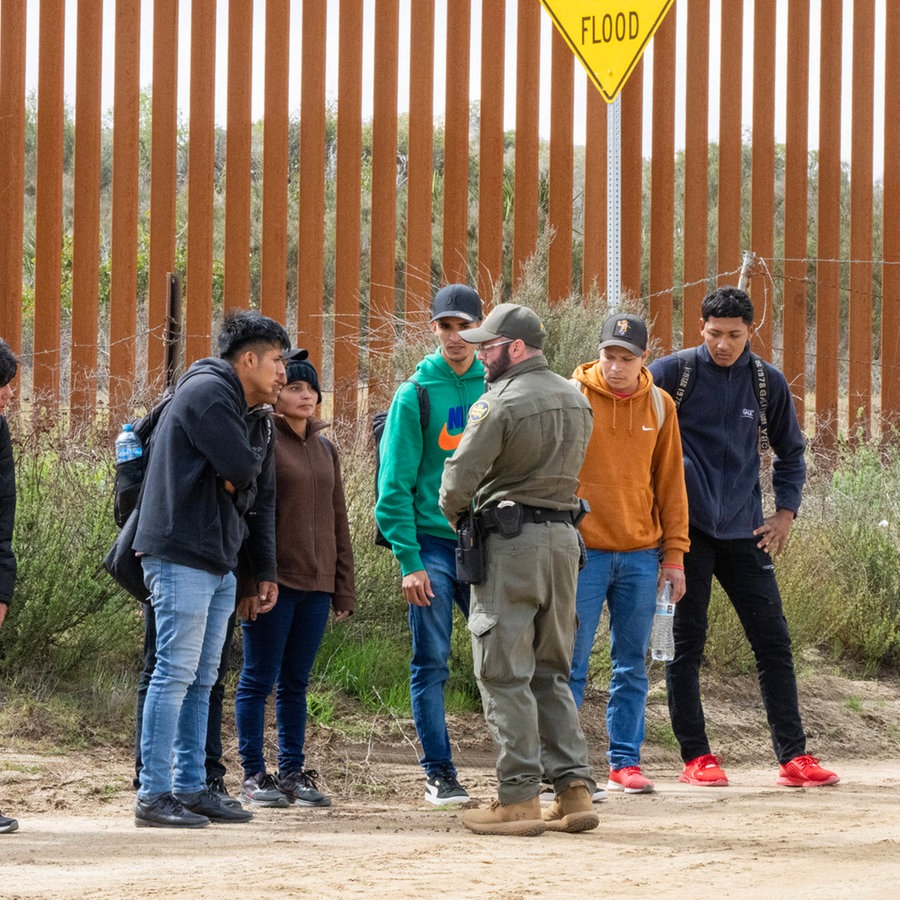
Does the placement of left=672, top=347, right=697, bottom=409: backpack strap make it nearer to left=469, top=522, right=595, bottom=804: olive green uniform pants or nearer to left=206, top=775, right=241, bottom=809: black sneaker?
left=469, top=522, right=595, bottom=804: olive green uniform pants

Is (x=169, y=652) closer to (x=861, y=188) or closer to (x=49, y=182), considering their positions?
(x=49, y=182)

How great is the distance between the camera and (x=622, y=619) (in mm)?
5770

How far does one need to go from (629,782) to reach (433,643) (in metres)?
1.08

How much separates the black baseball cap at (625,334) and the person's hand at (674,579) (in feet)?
2.86

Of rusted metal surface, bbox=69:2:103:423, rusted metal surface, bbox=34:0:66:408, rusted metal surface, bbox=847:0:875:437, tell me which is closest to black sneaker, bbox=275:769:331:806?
rusted metal surface, bbox=69:2:103:423

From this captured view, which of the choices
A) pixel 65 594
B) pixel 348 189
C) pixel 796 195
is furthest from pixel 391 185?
pixel 65 594

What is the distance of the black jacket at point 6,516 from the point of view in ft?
16.3

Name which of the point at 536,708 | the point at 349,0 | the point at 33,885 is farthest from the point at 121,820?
the point at 349,0

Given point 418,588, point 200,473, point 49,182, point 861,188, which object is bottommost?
point 418,588

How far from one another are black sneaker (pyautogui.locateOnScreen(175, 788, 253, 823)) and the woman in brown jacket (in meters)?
0.30

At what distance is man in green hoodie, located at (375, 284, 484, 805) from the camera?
5.42 meters

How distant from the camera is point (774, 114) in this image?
45.2ft

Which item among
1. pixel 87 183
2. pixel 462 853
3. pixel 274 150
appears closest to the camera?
pixel 462 853

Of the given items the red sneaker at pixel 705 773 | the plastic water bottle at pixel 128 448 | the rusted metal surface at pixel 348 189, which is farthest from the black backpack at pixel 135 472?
the rusted metal surface at pixel 348 189
